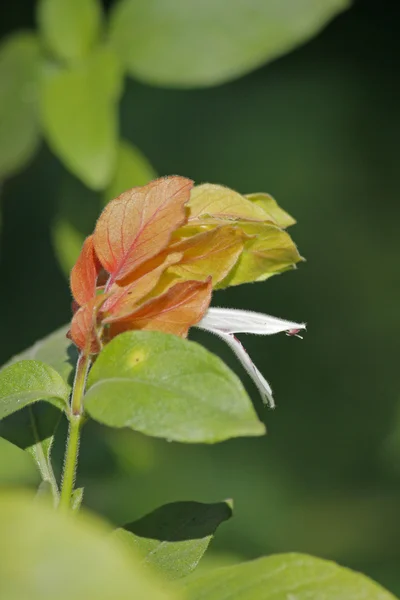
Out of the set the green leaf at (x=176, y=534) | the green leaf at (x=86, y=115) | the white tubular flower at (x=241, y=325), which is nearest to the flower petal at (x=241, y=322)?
the white tubular flower at (x=241, y=325)

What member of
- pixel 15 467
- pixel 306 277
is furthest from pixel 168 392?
pixel 306 277

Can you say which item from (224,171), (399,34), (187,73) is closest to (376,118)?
(399,34)

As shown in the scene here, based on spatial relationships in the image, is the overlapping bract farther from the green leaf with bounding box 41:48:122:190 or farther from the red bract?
the green leaf with bounding box 41:48:122:190

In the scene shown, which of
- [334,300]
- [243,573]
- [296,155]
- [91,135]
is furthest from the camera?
[296,155]

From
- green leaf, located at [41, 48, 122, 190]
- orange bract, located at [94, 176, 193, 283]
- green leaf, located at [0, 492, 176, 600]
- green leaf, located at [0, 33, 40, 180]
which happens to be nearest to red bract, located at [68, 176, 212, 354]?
orange bract, located at [94, 176, 193, 283]

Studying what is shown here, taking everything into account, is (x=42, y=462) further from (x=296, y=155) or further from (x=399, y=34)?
(x=399, y=34)

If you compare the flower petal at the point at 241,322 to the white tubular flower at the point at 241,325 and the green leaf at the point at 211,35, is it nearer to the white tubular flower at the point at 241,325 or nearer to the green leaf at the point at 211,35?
the white tubular flower at the point at 241,325
